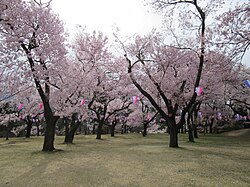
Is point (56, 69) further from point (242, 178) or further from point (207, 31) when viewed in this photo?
point (242, 178)

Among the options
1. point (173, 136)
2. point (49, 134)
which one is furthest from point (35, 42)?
point (173, 136)

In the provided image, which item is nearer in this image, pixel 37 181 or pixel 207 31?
pixel 37 181

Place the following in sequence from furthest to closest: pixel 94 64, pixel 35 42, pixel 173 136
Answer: pixel 94 64, pixel 173 136, pixel 35 42

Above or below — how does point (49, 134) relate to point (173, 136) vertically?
above

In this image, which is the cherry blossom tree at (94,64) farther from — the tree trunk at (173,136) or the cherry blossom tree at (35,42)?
the tree trunk at (173,136)

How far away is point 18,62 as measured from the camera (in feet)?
31.3

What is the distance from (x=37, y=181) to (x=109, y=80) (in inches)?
638

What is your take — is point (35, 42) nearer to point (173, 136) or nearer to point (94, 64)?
point (94, 64)

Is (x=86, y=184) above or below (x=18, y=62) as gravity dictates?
below

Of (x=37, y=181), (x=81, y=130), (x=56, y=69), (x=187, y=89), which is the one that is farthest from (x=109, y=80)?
(x=81, y=130)

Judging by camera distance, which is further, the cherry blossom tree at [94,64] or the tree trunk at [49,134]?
the cherry blossom tree at [94,64]

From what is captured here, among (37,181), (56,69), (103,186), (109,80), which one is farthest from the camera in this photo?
(109,80)

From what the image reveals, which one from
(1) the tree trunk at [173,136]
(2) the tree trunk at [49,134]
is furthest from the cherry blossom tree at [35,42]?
(1) the tree trunk at [173,136]

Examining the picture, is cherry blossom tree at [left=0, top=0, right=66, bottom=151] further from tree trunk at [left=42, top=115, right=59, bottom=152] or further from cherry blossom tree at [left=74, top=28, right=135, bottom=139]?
cherry blossom tree at [left=74, top=28, right=135, bottom=139]
